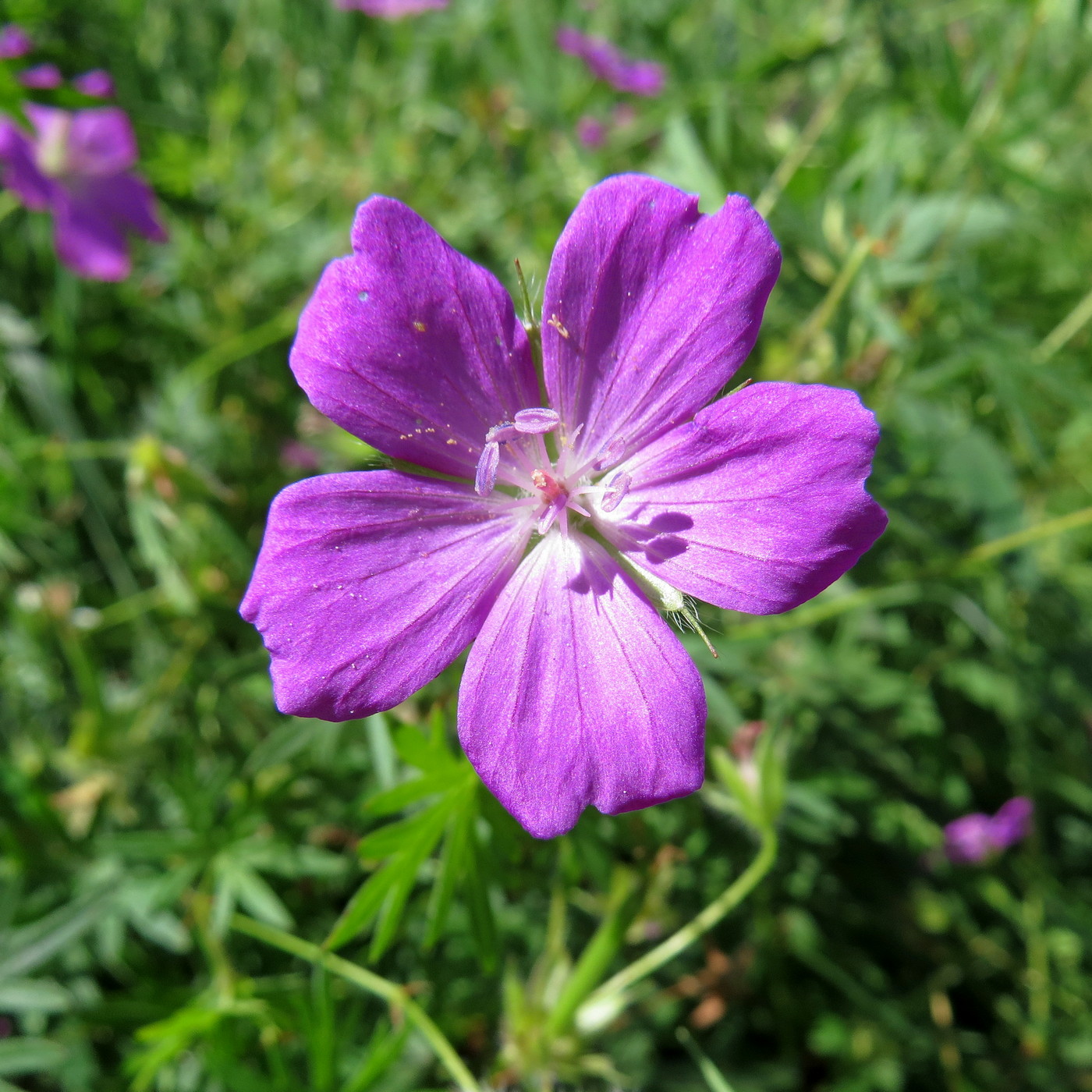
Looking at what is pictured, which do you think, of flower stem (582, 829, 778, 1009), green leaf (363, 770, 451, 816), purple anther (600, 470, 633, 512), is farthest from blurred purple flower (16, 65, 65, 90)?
flower stem (582, 829, 778, 1009)

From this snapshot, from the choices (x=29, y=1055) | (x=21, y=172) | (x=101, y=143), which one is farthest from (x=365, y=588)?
(x=101, y=143)

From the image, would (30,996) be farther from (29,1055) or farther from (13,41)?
(13,41)

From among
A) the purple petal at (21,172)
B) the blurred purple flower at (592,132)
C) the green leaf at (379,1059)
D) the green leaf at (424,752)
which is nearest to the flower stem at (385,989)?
the green leaf at (379,1059)

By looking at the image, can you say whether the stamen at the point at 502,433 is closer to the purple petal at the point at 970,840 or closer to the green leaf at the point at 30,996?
the green leaf at the point at 30,996

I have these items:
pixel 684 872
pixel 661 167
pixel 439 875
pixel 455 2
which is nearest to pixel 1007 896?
pixel 684 872

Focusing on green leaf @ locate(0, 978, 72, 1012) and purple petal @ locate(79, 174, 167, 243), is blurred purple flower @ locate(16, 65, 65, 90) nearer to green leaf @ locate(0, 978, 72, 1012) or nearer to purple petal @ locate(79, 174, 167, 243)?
purple petal @ locate(79, 174, 167, 243)
